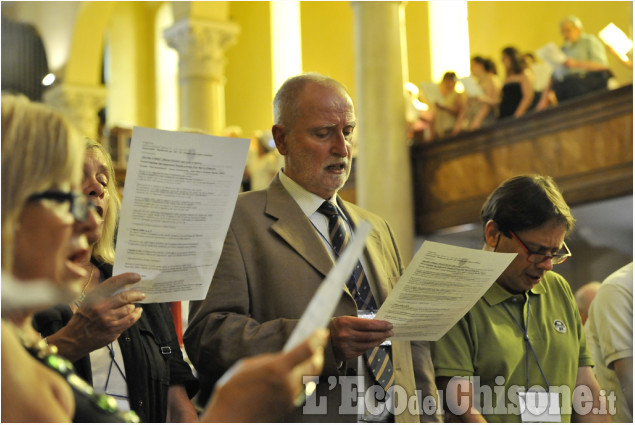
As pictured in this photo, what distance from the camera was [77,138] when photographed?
6.12 feet

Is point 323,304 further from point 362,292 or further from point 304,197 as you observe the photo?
point 304,197

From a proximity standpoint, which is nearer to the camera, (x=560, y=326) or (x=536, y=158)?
(x=560, y=326)

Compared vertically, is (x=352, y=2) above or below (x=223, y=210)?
above

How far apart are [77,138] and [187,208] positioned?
965mm

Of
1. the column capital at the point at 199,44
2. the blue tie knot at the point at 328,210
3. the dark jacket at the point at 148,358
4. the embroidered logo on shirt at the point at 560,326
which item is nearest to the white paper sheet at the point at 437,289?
the embroidered logo on shirt at the point at 560,326

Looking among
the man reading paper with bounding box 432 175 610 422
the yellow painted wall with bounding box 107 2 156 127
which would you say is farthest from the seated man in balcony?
the yellow painted wall with bounding box 107 2 156 127

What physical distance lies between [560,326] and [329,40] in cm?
1544

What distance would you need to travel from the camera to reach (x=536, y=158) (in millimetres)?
11367

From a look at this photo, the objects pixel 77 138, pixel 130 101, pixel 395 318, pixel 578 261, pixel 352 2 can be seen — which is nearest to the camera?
pixel 77 138

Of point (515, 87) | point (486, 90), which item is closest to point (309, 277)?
point (515, 87)

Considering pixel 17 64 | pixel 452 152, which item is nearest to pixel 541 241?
pixel 452 152

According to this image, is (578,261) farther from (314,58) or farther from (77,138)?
(77,138)

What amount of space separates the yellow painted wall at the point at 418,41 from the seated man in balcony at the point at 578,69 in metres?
5.48

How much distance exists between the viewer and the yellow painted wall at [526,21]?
14172 mm
